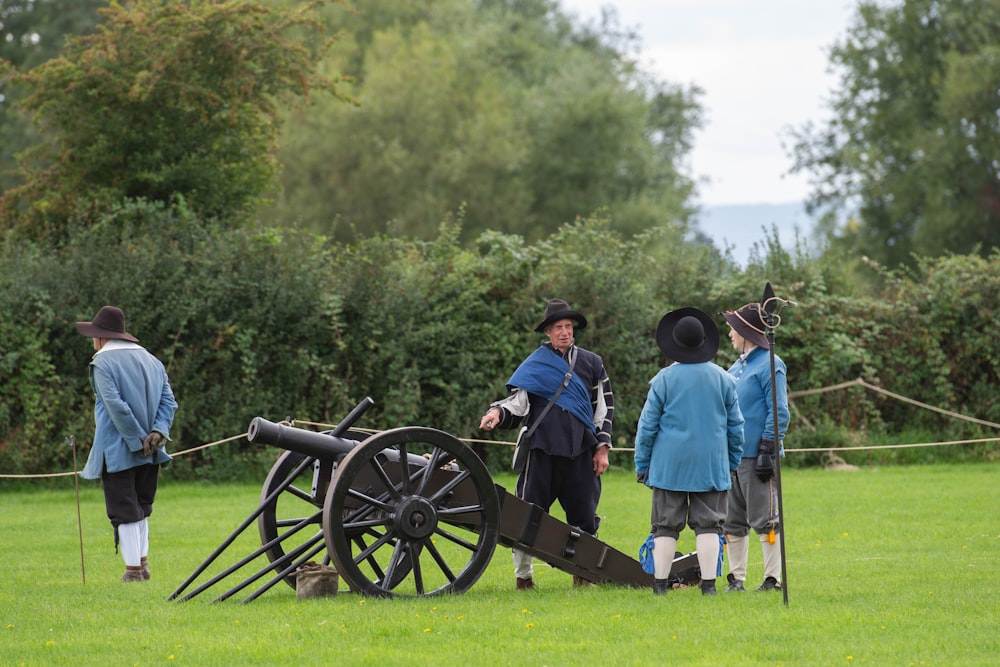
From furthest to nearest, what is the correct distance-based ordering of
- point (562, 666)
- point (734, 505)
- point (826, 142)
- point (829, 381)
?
point (826, 142) → point (829, 381) → point (734, 505) → point (562, 666)

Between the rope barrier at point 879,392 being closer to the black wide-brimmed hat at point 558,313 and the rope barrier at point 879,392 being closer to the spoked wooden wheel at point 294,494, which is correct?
the black wide-brimmed hat at point 558,313

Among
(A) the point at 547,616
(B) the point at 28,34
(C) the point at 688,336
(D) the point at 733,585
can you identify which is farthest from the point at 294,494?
(B) the point at 28,34

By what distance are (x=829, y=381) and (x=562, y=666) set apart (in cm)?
1327

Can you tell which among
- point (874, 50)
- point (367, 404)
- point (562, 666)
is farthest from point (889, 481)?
point (874, 50)

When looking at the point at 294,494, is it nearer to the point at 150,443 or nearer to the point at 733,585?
the point at 150,443

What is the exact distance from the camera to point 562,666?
625 cm

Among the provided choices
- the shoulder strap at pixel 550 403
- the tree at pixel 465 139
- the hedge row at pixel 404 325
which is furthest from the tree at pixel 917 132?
the shoulder strap at pixel 550 403

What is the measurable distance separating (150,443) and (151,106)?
11.2 m

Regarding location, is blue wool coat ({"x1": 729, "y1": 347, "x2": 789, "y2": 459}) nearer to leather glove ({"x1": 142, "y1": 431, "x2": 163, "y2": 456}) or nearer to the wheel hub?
the wheel hub

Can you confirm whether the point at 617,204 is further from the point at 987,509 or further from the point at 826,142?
the point at 987,509

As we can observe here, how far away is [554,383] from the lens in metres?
9.05

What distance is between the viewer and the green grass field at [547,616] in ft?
21.4

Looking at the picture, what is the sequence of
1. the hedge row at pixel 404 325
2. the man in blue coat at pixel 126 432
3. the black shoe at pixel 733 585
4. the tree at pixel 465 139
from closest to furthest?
1. the black shoe at pixel 733 585
2. the man in blue coat at pixel 126 432
3. the hedge row at pixel 404 325
4. the tree at pixel 465 139

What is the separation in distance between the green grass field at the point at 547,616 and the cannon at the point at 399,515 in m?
0.20
